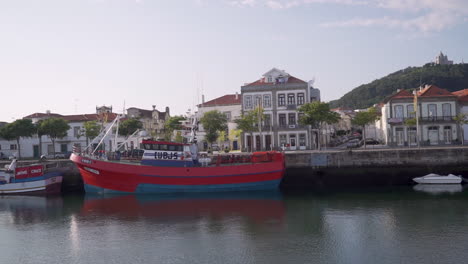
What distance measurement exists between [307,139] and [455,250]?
1155 inches

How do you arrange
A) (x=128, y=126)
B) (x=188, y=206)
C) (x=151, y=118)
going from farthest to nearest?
(x=151, y=118)
(x=128, y=126)
(x=188, y=206)

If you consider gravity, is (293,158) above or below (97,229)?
above

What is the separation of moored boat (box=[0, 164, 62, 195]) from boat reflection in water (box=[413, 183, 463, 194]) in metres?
27.5

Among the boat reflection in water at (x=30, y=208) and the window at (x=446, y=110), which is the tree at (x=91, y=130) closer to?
the boat reflection in water at (x=30, y=208)

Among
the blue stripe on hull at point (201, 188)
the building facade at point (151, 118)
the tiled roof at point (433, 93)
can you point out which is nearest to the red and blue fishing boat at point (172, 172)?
the blue stripe on hull at point (201, 188)

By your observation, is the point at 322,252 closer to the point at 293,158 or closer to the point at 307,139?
the point at 293,158

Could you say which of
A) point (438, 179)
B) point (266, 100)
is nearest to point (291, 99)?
point (266, 100)

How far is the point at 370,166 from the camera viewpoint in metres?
31.9

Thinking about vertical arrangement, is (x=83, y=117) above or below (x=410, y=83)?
below

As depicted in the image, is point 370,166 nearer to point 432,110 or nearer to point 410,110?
point 410,110

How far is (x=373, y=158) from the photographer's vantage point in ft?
105

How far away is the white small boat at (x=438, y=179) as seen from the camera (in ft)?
98.3

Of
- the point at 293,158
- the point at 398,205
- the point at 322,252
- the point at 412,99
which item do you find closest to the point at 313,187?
the point at 293,158

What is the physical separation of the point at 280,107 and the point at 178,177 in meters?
19.1
